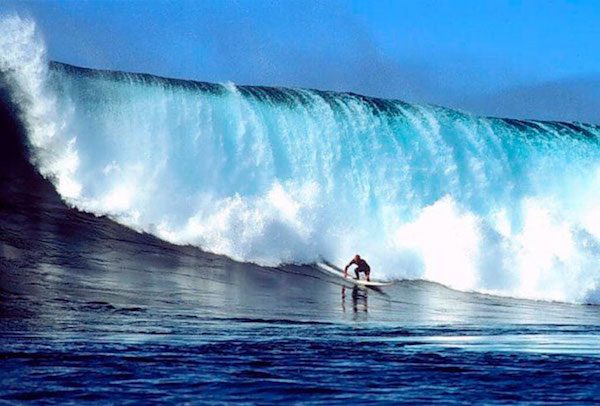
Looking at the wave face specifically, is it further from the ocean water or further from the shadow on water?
the shadow on water

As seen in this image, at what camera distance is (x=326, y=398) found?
767cm

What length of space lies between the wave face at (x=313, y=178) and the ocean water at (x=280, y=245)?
6 centimetres

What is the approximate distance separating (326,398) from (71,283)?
833cm

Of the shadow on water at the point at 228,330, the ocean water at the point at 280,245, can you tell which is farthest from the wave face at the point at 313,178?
the shadow on water at the point at 228,330

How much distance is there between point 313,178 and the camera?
2708 cm

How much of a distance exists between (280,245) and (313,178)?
4415 millimetres

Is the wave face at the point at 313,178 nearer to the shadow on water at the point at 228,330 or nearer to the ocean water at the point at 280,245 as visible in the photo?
the ocean water at the point at 280,245

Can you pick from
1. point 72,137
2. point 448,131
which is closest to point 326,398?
point 72,137

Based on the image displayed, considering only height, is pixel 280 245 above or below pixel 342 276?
above

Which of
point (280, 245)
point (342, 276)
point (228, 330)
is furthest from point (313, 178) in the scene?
point (228, 330)

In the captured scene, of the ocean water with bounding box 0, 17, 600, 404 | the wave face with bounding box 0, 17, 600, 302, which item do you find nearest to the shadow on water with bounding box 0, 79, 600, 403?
the ocean water with bounding box 0, 17, 600, 404

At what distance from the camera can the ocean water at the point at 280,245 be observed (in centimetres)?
881

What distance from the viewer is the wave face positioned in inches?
921

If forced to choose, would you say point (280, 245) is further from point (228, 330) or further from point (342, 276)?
point (228, 330)
